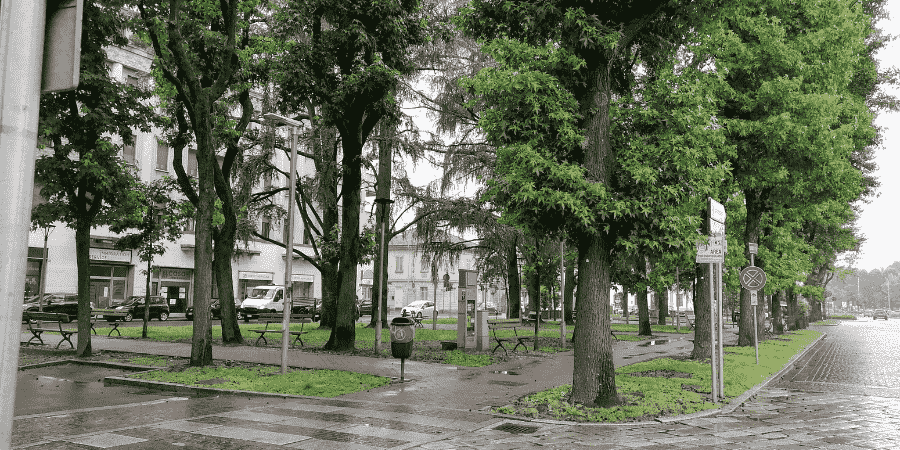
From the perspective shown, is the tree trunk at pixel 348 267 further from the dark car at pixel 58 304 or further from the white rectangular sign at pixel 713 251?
the dark car at pixel 58 304

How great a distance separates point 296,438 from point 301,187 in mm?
17608

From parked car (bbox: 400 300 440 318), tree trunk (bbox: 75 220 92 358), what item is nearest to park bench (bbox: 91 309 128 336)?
tree trunk (bbox: 75 220 92 358)

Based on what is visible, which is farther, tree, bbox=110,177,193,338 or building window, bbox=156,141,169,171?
building window, bbox=156,141,169,171

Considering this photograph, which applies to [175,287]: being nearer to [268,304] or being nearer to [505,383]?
[268,304]

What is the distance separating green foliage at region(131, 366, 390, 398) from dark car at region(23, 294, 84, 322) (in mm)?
23766

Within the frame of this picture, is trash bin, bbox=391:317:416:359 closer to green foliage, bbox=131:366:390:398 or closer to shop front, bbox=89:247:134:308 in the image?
green foliage, bbox=131:366:390:398

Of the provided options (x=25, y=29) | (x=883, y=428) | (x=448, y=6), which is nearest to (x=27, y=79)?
(x=25, y=29)

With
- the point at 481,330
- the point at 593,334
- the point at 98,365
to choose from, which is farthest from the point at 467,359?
the point at 98,365

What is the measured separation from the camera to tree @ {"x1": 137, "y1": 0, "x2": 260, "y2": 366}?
13789 mm

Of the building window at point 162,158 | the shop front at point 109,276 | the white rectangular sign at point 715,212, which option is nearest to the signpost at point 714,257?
the white rectangular sign at point 715,212

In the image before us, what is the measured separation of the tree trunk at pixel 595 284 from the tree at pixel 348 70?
770 cm

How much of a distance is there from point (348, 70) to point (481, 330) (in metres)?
8.57

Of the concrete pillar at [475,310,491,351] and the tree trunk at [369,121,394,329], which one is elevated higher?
the tree trunk at [369,121,394,329]

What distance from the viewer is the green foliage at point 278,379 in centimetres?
1118
